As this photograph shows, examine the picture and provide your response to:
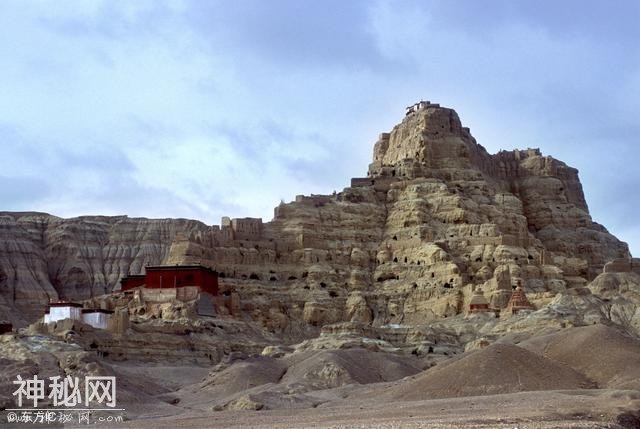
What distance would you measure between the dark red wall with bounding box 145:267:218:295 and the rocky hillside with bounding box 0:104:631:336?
20.8ft

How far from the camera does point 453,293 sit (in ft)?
389

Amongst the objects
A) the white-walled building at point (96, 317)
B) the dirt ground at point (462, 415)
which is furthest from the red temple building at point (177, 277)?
the dirt ground at point (462, 415)

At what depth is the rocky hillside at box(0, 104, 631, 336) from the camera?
398 feet

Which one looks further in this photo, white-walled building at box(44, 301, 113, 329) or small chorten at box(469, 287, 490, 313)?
small chorten at box(469, 287, 490, 313)

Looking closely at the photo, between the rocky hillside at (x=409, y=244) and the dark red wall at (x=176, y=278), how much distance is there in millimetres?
6335

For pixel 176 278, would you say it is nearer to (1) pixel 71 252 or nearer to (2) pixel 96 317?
(2) pixel 96 317

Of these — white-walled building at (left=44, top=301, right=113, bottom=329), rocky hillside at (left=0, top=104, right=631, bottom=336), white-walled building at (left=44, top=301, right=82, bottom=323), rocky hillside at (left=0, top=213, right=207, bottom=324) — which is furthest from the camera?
rocky hillside at (left=0, top=213, right=207, bottom=324)

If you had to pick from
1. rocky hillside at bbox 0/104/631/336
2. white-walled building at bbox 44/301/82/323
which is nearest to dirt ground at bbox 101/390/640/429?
white-walled building at bbox 44/301/82/323

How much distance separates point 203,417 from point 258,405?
4.81 meters

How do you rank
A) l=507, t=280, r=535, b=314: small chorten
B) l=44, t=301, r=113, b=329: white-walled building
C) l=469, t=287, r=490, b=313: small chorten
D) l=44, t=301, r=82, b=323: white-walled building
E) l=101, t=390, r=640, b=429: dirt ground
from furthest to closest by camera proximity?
l=469, t=287, r=490, b=313: small chorten, l=507, t=280, r=535, b=314: small chorten, l=44, t=301, r=113, b=329: white-walled building, l=44, t=301, r=82, b=323: white-walled building, l=101, t=390, r=640, b=429: dirt ground

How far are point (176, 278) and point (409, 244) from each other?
2692 cm

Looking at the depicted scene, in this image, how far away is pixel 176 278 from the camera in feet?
380

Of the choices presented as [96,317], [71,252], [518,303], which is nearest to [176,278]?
[96,317]

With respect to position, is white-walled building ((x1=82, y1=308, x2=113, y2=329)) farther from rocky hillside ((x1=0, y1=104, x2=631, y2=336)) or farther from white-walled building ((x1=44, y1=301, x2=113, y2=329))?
rocky hillside ((x1=0, y1=104, x2=631, y2=336))
